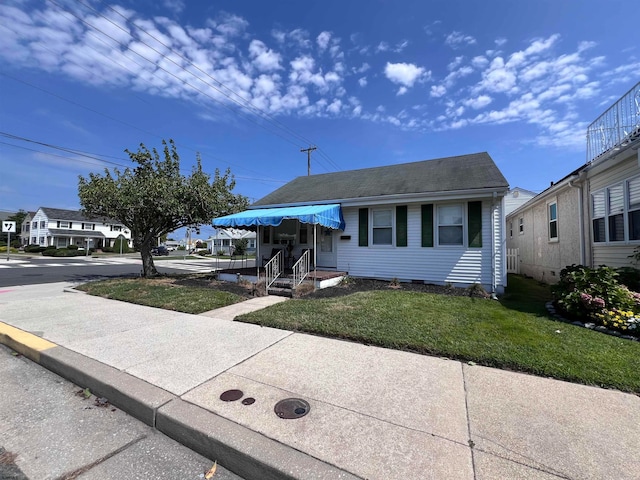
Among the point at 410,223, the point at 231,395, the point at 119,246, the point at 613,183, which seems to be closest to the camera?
the point at 231,395

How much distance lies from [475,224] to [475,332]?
507cm

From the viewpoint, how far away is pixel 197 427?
2.48m

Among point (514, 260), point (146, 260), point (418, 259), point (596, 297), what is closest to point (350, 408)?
point (596, 297)

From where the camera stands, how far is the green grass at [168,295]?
698cm

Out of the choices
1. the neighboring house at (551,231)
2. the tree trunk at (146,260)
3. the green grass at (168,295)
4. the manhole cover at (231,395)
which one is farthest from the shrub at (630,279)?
the tree trunk at (146,260)

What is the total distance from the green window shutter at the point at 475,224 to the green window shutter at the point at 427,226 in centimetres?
108

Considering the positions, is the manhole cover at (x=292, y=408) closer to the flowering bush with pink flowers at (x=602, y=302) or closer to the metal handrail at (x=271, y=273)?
the flowering bush with pink flowers at (x=602, y=302)

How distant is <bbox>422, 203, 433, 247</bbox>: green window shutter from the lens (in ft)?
31.0

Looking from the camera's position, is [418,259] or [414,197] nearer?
[414,197]

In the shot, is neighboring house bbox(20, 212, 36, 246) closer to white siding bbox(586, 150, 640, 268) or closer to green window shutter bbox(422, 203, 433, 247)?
green window shutter bbox(422, 203, 433, 247)

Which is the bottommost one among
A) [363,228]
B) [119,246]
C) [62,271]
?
[62,271]

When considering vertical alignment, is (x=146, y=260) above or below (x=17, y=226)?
below

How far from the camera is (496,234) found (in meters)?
8.71

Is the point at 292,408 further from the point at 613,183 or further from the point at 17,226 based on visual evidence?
the point at 17,226
